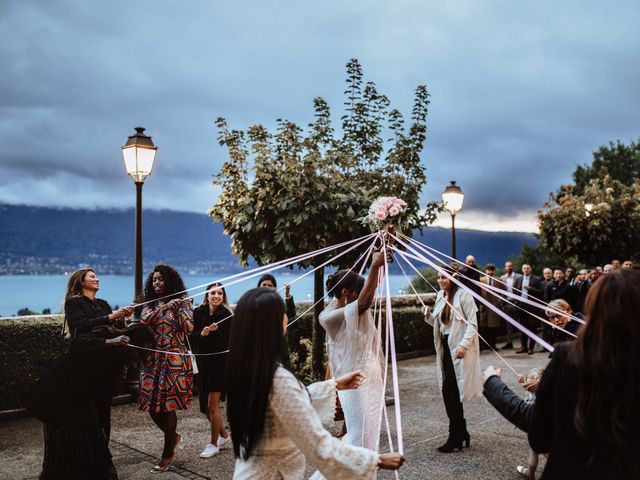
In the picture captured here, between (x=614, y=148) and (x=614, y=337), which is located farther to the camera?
(x=614, y=148)

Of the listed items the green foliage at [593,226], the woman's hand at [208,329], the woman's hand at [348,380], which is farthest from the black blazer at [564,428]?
the green foliage at [593,226]

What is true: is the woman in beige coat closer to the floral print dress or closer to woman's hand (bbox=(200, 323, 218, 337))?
woman's hand (bbox=(200, 323, 218, 337))

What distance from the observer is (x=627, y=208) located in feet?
58.0

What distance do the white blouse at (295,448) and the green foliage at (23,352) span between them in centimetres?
567

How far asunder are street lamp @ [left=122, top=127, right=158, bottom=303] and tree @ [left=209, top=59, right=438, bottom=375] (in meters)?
1.12

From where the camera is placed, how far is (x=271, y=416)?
8.00 feet

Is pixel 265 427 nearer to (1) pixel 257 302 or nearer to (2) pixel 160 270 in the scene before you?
(1) pixel 257 302

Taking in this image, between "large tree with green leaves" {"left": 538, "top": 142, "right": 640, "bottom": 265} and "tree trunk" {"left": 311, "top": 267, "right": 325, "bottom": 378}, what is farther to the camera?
"large tree with green leaves" {"left": 538, "top": 142, "right": 640, "bottom": 265}

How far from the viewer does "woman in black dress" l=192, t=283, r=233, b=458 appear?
19.2 feet

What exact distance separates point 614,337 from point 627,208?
1786 centimetres

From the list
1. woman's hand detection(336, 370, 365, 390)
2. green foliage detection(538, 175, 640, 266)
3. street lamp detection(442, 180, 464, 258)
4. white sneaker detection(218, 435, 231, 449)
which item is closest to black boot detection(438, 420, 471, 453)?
white sneaker detection(218, 435, 231, 449)

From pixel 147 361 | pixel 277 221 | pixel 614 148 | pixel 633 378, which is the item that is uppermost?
pixel 614 148

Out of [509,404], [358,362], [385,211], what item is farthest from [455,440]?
[509,404]

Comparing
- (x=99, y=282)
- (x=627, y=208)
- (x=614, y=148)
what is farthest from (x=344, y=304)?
(x=614, y=148)
